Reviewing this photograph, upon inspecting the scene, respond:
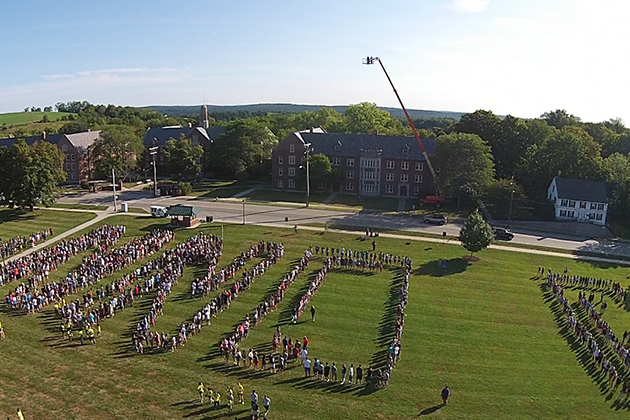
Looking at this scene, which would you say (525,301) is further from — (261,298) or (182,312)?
(182,312)

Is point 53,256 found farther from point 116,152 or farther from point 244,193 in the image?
point 116,152

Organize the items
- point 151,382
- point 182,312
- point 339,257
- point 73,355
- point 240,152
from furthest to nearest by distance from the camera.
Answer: point 240,152 → point 339,257 → point 182,312 → point 73,355 → point 151,382

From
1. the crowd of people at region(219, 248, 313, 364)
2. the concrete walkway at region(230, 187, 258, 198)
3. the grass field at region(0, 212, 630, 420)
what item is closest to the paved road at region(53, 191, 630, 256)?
the concrete walkway at region(230, 187, 258, 198)

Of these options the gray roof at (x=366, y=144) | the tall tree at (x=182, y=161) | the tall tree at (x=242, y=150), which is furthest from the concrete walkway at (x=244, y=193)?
the gray roof at (x=366, y=144)

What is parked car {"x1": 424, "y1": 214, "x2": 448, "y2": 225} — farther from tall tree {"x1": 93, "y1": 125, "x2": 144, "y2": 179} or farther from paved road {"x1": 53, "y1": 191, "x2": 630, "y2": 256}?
tall tree {"x1": 93, "y1": 125, "x2": 144, "y2": 179}

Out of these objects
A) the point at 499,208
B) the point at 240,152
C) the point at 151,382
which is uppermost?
the point at 240,152

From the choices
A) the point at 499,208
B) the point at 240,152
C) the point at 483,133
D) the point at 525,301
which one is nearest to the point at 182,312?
the point at 525,301

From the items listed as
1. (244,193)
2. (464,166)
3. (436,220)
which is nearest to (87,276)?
(436,220)
